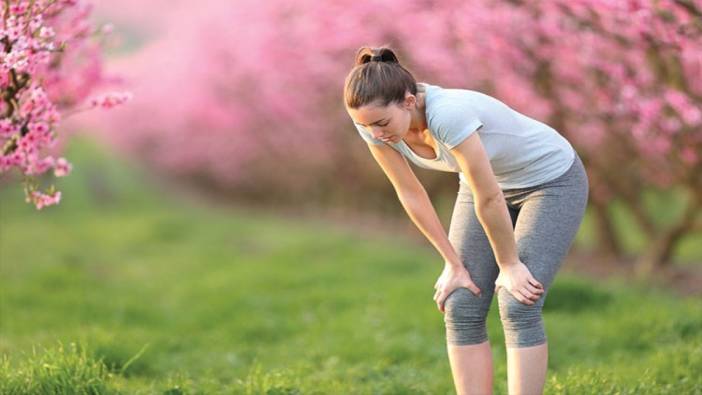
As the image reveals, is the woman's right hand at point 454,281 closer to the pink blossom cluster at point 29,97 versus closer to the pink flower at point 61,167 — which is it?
the pink blossom cluster at point 29,97

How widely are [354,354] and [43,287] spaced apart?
4.21 m

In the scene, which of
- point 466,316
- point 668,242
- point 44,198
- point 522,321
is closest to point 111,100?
point 44,198

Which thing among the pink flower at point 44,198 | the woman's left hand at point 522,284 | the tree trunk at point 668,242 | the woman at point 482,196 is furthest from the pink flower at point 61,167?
the tree trunk at point 668,242

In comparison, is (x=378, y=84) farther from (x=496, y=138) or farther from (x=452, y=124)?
(x=496, y=138)

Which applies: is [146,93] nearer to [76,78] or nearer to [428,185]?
[428,185]

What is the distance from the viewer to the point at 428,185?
13773mm

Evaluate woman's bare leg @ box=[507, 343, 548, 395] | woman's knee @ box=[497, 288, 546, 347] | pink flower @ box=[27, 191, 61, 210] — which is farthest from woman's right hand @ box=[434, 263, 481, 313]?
pink flower @ box=[27, 191, 61, 210]

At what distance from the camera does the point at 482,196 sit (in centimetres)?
308

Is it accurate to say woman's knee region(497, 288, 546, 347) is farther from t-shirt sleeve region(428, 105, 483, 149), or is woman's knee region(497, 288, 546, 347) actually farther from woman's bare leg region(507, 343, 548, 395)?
t-shirt sleeve region(428, 105, 483, 149)

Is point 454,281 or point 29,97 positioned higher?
point 29,97

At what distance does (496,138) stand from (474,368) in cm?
94

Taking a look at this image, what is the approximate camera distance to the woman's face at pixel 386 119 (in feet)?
10.0

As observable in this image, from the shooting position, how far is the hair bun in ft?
10.4

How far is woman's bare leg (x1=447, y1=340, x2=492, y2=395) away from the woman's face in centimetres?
91
